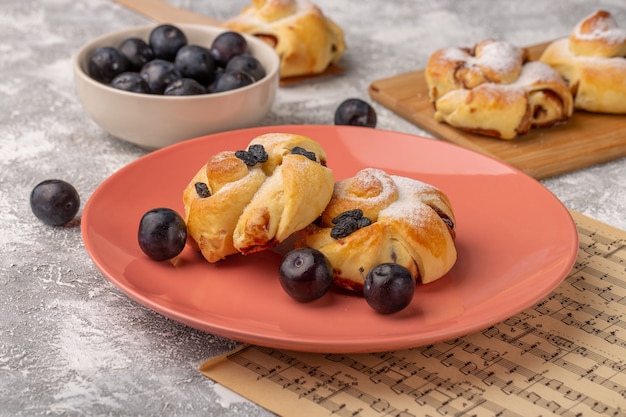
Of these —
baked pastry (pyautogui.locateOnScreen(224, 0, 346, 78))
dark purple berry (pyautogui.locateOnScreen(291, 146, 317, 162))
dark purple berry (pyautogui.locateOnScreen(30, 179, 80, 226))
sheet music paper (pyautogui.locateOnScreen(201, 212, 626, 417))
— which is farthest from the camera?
baked pastry (pyautogui.locateOnScreen(224, 0, 346, 78))

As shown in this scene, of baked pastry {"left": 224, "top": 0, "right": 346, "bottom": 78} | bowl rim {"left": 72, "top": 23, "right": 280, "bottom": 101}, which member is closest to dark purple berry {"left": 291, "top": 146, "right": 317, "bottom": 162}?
bowl rim {"left": 72, "top": 23, "right": 280, "bottom": 101}

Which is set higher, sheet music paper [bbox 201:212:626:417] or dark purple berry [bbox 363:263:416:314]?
dark purple berry [bbox 363:263:416:314]

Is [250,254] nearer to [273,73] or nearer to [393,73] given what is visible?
[273,73]

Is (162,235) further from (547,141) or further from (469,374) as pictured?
(547,141)

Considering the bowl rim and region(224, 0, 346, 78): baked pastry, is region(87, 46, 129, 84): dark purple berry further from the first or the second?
region(224, 0, 346, 78): baked pastry

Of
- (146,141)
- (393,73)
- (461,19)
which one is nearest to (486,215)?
(146,141)

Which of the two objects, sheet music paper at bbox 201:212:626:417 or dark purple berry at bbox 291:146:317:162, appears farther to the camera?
dark purple berry at bbox 291:146:317:162

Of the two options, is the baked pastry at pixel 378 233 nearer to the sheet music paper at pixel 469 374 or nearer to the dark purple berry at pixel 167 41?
the sheet music paper at pixel 469 374

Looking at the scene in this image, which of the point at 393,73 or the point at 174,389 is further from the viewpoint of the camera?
the point at 393,73
